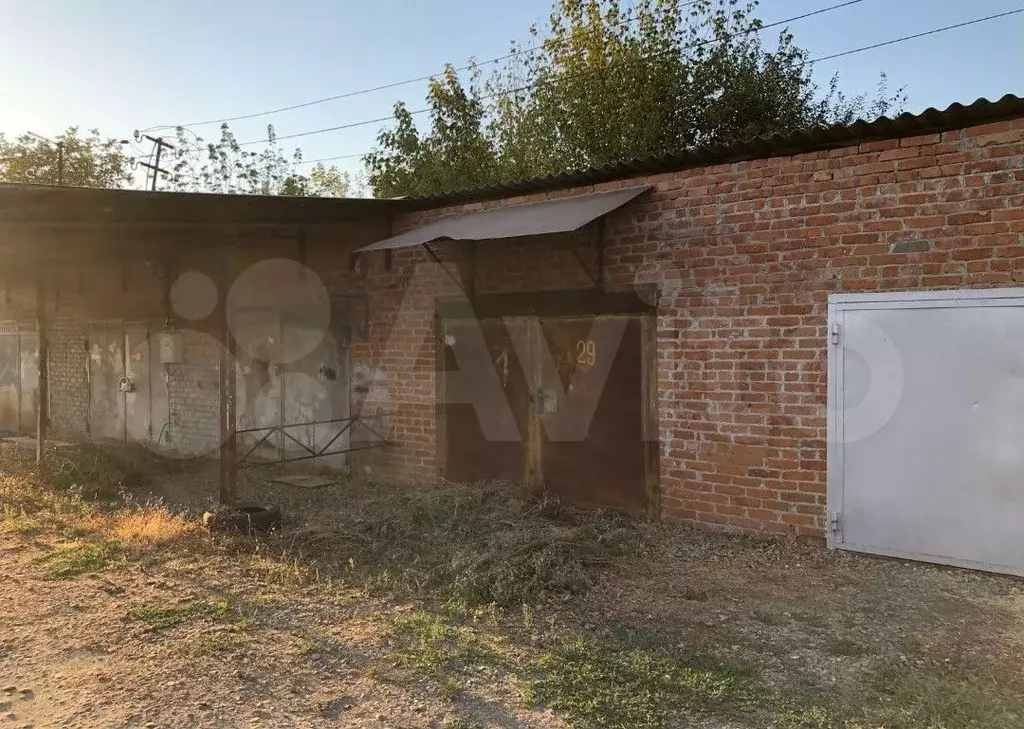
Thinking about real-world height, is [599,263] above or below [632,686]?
above

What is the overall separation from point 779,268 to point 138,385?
30.7ft

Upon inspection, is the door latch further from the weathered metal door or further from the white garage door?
the white garage door

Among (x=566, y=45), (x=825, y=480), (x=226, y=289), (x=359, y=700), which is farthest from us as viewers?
(x=566, y=45)

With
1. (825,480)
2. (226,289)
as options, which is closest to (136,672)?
(226,289)

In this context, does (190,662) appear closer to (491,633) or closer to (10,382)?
(491,633)

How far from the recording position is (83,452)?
358 inches

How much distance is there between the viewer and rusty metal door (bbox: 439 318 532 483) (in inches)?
271

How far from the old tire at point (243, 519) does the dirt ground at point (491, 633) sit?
0.15 meters

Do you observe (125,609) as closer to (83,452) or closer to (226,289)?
(226,289)

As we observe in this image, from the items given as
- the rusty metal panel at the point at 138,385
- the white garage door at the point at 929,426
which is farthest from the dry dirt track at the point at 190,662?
the rusty metal panel at the point at 138,385

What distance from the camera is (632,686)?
126 inches

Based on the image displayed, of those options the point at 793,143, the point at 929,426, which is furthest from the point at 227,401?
the point at 929,426

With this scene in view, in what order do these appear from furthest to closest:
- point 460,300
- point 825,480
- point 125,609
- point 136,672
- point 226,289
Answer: point 460,300, point 226,289, point 825,480, point 125,609, point 136,672

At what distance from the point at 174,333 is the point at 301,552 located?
5.79m
